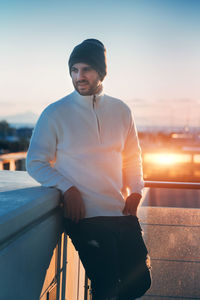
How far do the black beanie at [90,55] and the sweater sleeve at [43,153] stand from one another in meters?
0.30

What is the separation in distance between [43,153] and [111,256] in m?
0.49

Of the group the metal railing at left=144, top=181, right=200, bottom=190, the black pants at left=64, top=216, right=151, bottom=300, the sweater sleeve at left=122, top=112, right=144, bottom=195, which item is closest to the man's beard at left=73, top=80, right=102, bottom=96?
the sweater sleeve at left=122, top=112, right=144, bottom=195

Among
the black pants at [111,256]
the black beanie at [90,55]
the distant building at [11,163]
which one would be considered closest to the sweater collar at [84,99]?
the black beanie at [90,55]

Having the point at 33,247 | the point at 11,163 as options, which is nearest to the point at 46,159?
the point at 33,247

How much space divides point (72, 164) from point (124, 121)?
0.35m

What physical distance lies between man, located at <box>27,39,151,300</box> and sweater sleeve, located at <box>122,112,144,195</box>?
0.24 ft

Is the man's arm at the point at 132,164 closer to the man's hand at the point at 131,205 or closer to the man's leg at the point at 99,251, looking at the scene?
the man's hand at the point at 131,205

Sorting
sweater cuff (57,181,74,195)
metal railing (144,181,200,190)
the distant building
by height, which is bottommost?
the distant building

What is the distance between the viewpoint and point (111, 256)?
1.37m

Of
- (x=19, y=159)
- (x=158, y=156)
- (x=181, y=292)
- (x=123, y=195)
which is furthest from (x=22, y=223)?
(x=158, y=156)

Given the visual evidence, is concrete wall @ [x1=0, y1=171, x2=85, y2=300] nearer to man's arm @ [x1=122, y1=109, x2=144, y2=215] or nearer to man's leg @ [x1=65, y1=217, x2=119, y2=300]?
man's leg @ [x1=65, y1=217, x2=119, y2=300]

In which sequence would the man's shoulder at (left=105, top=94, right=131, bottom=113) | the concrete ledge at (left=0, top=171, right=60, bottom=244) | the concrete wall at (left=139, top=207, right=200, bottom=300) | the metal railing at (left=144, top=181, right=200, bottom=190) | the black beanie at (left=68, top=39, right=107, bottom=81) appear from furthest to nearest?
the metal railing at (left=144, top=181, right=200, bottom=190) → the concrete wall at (left=139, top=207, right=200, bottom=300) → the man's shoulder at (left=105, top=94, right=131, bottom=113) → the black beanie at (left=68, top=39, right=107, bottom=81) → the concrete ledge at (left=0, top=171, right=60, bottom=244)

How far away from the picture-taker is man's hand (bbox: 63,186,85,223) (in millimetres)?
1396

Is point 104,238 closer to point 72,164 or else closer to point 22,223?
point 72,164
